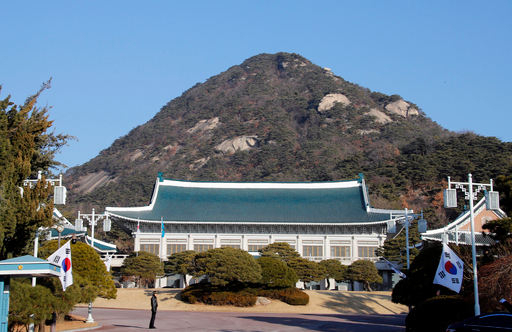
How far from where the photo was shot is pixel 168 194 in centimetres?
6806

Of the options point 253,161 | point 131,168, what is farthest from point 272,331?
point 131,168

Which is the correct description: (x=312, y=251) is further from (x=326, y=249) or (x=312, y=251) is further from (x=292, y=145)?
(x=292, y=145)

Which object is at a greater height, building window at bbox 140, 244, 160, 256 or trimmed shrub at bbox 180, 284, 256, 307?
building window at bbox 140, 244, 160, 256

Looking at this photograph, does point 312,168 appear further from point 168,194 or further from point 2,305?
point 2,305

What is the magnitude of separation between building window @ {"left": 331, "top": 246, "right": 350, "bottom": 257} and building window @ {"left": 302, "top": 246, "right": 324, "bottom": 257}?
117cm

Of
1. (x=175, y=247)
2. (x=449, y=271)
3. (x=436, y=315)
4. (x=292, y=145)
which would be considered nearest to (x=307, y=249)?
(x=175, y=247)

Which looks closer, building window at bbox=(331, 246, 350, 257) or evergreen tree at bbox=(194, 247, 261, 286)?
evergreen tree at bbox=(194, 247, 261, 286)

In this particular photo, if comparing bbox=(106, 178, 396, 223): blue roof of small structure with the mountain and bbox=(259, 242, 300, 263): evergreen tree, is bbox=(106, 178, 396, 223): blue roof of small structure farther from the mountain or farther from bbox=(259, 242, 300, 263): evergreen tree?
the mountain

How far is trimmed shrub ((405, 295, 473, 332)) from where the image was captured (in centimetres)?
2166

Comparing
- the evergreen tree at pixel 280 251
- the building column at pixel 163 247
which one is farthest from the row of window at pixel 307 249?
the evergreen tree at pixel 280 251

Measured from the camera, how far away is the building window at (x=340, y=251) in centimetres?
6253

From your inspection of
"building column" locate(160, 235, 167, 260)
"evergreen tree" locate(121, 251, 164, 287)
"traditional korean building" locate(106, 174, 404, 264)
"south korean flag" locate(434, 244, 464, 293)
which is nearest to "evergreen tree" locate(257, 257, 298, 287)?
"evergreen tree" locate(121, 251, 164, 287)

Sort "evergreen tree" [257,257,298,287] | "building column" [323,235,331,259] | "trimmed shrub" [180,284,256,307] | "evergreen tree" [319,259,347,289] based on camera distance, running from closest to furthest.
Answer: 1. "trimmed shrub" [180,284,256,307]
2. "evergreen tree" [257,257,298,287]
3. "evergreen tree" [319,259,347,289]
4. "building column" [323,235,331,259]

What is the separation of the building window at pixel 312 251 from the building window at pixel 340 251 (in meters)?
1.17
